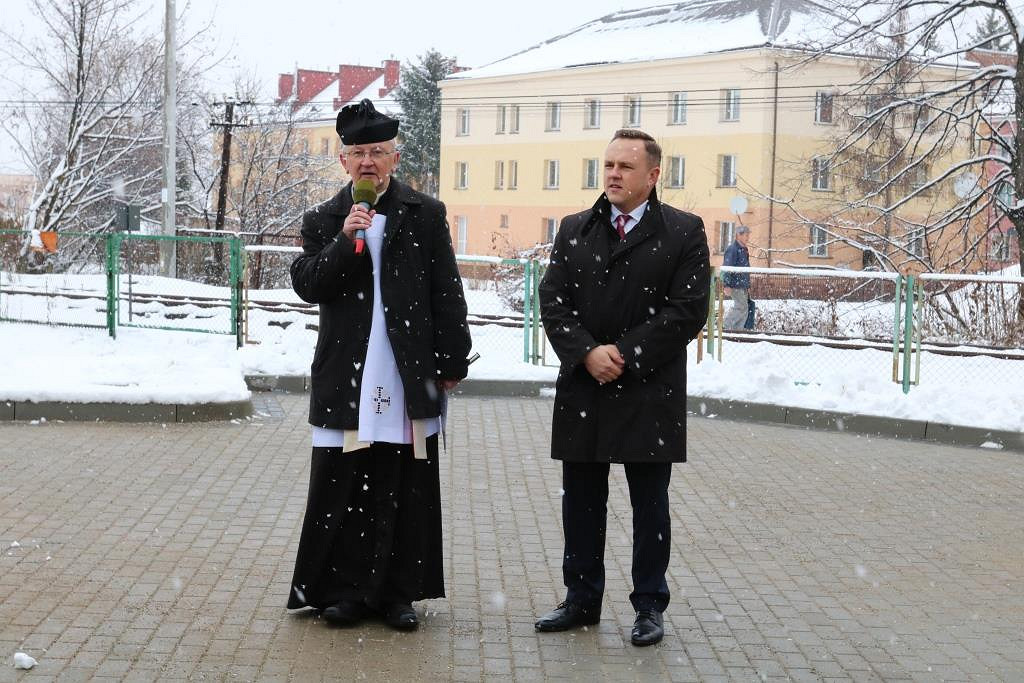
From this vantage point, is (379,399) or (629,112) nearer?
(379,399)

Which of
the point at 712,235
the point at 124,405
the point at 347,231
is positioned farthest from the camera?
the point at 712,235

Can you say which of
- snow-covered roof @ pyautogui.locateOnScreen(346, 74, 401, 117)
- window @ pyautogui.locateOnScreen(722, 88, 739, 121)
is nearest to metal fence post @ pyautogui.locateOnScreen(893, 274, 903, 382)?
window @ pyautogui.locateOnScreen(722, 88, 739, 121)

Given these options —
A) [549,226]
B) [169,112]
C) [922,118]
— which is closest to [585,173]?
[549,226]

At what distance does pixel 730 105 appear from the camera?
51.8 meters

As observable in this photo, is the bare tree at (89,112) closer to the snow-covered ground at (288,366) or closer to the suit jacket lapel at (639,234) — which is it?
the snow-covered ground at (288,366)

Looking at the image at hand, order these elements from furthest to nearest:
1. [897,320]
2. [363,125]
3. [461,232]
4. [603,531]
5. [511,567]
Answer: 1. [461,232]
2. [897,320]
3. [511,567]
4. [603,531]
5. [363,125]

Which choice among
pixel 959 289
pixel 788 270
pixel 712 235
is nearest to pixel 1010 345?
pixel 959 289

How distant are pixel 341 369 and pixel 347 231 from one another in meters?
0.59

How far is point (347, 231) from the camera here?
5391 millimetres

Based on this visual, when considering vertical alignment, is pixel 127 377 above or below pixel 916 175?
below

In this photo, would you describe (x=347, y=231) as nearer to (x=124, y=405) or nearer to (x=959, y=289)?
(x=124, y=405)

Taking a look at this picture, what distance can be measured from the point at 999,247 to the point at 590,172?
123 ft

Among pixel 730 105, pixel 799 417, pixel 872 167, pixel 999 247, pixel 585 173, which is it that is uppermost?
pixel 730 105

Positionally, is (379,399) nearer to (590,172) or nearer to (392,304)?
(392,304)
